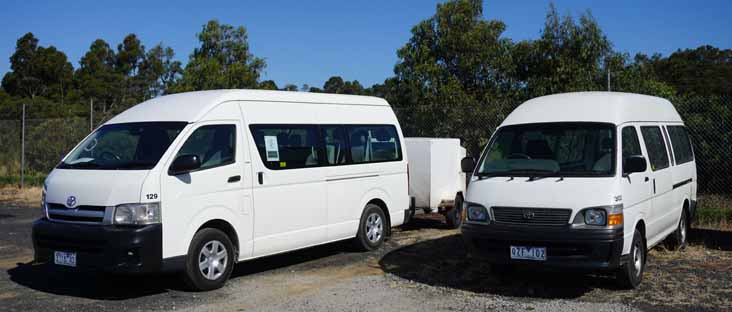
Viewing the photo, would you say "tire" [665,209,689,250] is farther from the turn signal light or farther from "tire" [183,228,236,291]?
"tire" [183,228,236,291]

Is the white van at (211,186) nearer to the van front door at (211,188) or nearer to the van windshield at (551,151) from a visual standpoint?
the van front door at (211,188)

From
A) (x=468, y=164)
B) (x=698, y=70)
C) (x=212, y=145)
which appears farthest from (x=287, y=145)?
(x=698, y=70)

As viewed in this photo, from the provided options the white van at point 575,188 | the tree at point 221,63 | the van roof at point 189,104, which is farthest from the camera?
the tree at point 221,63

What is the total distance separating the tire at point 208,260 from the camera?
772cm

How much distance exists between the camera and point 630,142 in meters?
8.20

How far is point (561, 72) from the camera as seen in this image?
16109mm

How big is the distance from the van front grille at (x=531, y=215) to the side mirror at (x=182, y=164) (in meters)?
3.16

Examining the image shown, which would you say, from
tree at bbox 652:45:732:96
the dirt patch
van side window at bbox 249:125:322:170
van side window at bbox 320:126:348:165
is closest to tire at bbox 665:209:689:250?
the dirt patch

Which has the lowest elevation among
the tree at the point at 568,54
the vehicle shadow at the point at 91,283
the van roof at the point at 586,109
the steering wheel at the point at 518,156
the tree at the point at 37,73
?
the vehicle shadow at the point at 91,283

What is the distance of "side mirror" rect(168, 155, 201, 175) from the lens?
24.9ft

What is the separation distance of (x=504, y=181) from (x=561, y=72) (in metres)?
8.92

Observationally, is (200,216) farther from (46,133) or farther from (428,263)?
(46,133)

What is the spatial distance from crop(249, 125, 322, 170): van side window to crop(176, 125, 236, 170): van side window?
1.28 feet

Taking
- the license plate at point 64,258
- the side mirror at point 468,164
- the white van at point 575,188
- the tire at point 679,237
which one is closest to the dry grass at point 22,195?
the license plate at point 64,258
